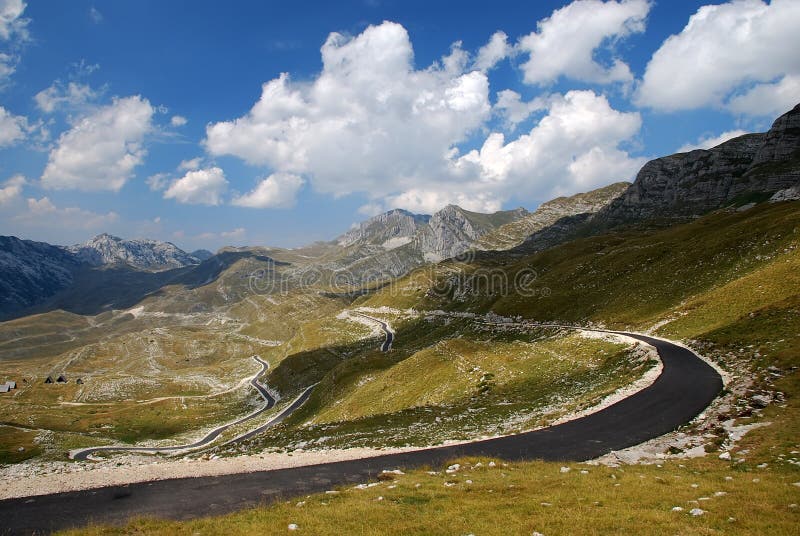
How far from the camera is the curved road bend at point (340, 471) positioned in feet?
68.7

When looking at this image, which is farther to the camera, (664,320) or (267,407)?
(267,407)

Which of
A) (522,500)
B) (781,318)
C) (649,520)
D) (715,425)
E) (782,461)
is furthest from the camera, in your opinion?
(781,318)

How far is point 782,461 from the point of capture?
20016 millimetres

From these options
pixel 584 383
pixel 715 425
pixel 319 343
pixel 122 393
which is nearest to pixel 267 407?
pixel 319 343

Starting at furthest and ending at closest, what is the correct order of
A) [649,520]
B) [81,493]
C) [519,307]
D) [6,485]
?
[519,307] < [6,485] < [81,493] < [649,520]

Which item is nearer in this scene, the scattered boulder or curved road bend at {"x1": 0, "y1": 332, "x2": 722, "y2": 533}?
curved road bend at {"x1": 0, "y1": 332, "x2": 722, "y2": 533}

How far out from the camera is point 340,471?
26141 mm

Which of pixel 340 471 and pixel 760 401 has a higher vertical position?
pixel 760 401

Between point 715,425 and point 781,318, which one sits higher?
point 781,318

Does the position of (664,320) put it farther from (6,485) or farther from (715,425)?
(6,485)

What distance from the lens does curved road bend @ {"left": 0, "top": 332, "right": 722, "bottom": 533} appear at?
825 inches

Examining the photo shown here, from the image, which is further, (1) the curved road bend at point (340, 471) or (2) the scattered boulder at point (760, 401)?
(2) the scattered boulder at point (760, 401)

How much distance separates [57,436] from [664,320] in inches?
4945

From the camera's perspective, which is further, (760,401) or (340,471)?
(760,401)
